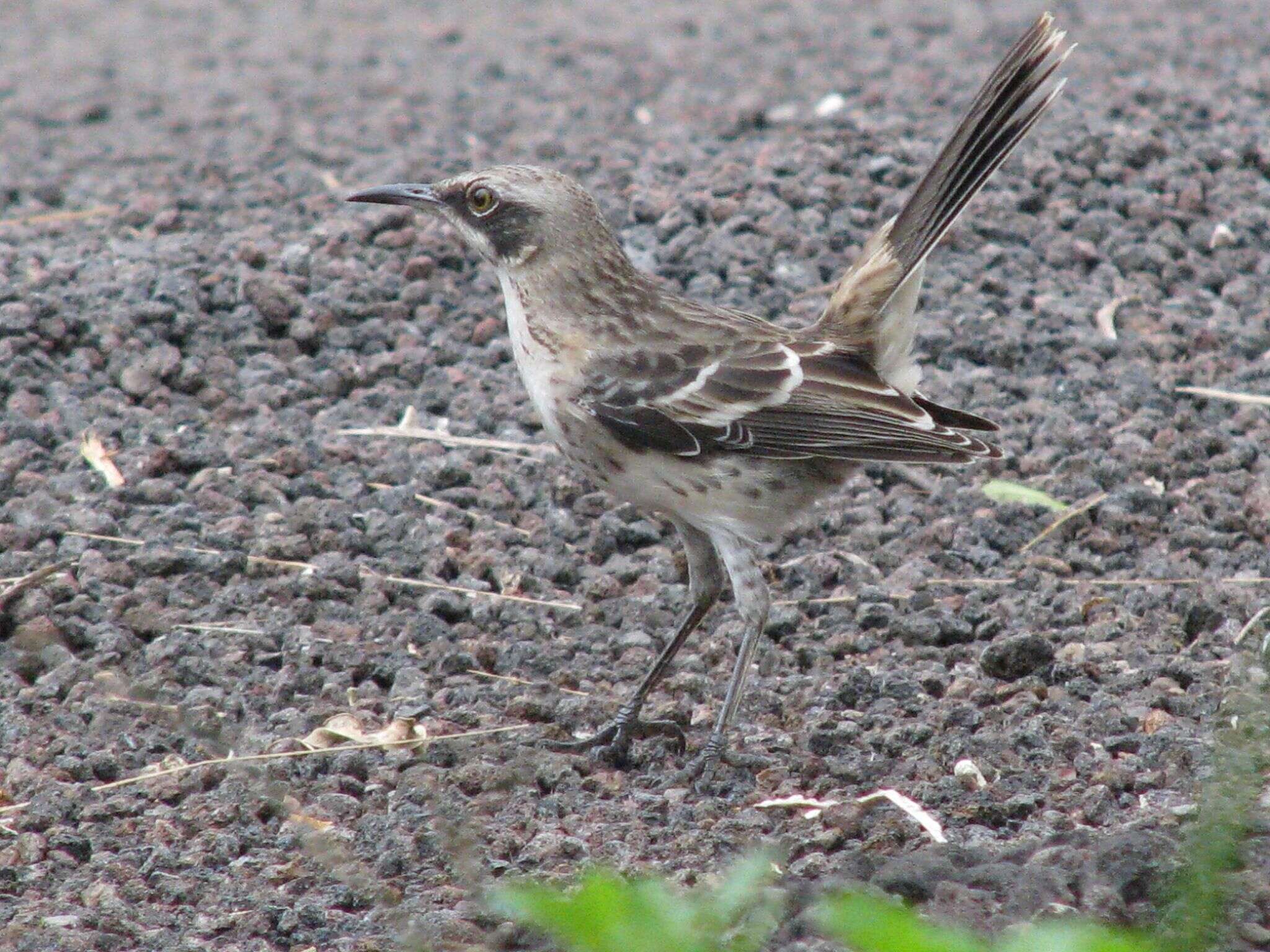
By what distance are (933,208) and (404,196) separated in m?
1.83

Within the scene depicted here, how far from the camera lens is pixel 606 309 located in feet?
17.8

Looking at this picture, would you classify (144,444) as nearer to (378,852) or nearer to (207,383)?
(207,383)

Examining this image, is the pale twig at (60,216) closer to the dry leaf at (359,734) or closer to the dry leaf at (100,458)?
the dry leaf at (100,458)

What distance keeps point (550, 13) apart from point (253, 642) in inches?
400

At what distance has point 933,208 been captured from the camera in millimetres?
5457

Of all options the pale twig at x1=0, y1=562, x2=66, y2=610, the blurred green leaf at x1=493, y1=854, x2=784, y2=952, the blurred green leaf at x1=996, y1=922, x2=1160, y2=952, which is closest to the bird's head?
the pale twig at x1=0, y1=562, x2=66, y2=610

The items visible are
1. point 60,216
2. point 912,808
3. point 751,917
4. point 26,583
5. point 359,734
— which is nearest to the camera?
point 751,917

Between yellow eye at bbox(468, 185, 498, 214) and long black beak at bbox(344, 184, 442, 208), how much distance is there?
16 cm

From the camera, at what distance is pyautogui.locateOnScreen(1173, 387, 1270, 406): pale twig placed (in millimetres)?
6758

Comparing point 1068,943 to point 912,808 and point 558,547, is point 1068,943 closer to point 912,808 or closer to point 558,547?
point 912,808

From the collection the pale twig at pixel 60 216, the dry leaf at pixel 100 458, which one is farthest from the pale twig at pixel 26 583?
the pale twig at pixel 60 216

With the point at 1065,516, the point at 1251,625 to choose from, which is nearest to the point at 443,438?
the point at 1065,516

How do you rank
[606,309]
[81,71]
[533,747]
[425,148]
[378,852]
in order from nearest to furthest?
1. [378,852]
2. [533,747]
3. [606,309]
4. [425,148]
5. [81,71]

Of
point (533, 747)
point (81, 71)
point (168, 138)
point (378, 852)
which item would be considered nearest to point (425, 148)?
point (168, 138)
